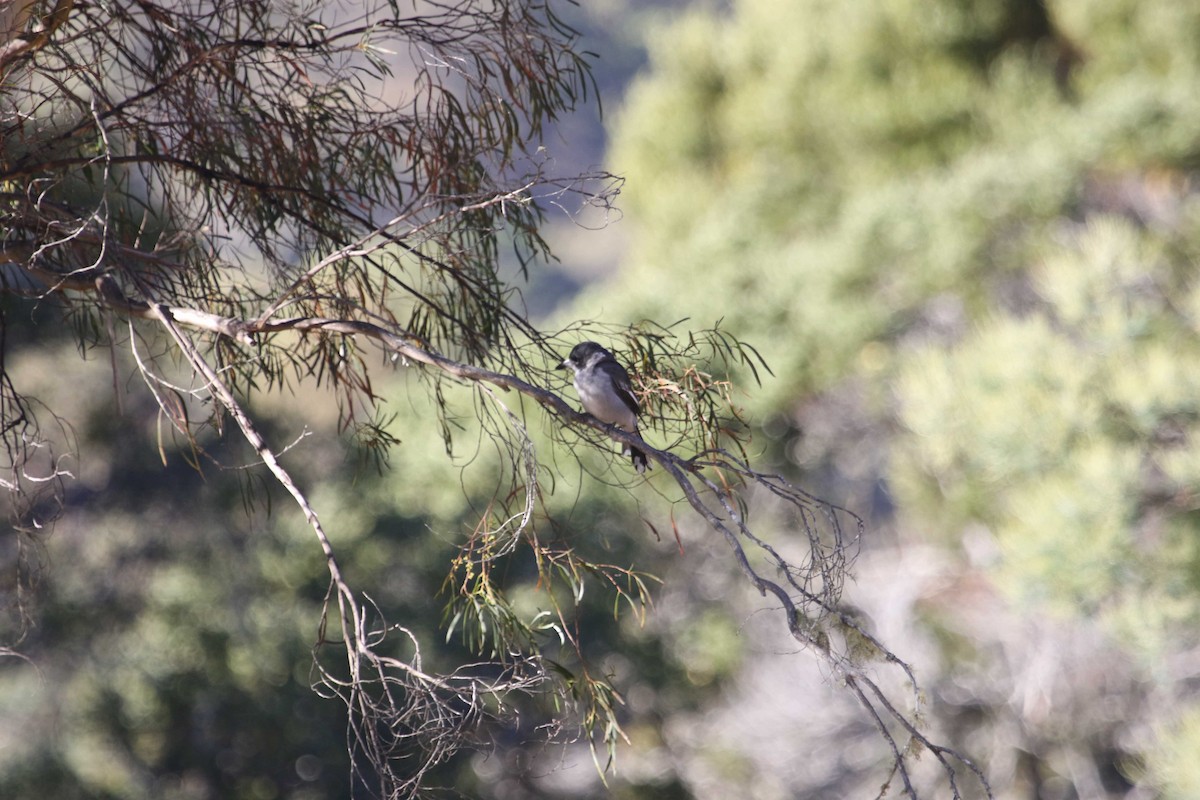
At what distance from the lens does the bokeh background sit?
6473mm

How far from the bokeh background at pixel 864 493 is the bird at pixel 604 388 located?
5.85 feet

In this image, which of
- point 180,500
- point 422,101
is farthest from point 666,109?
point 422,101

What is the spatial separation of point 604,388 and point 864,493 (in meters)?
6.87

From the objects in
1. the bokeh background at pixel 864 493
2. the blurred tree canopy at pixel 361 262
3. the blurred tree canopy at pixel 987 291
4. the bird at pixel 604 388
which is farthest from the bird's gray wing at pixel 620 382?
the blurred tree canopy at pixel 987 291

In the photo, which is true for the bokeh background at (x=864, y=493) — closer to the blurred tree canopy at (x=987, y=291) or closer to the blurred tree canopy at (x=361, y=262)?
the blurred tree canopy at (x=987, y=291)

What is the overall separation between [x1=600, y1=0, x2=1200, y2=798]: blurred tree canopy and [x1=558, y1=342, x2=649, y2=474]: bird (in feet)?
12.7

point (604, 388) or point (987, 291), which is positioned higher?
point (987, 291)

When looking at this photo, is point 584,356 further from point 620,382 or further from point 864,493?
point 864,493

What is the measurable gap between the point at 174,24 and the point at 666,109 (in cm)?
988

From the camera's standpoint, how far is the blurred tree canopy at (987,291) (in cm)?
645

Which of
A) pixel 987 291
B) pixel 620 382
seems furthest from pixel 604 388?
pixel 987 291

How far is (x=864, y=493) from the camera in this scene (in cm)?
977

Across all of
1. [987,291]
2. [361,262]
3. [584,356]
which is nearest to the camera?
[361,262]

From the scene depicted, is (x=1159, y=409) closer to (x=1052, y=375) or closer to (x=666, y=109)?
(x=1052, y=375)
